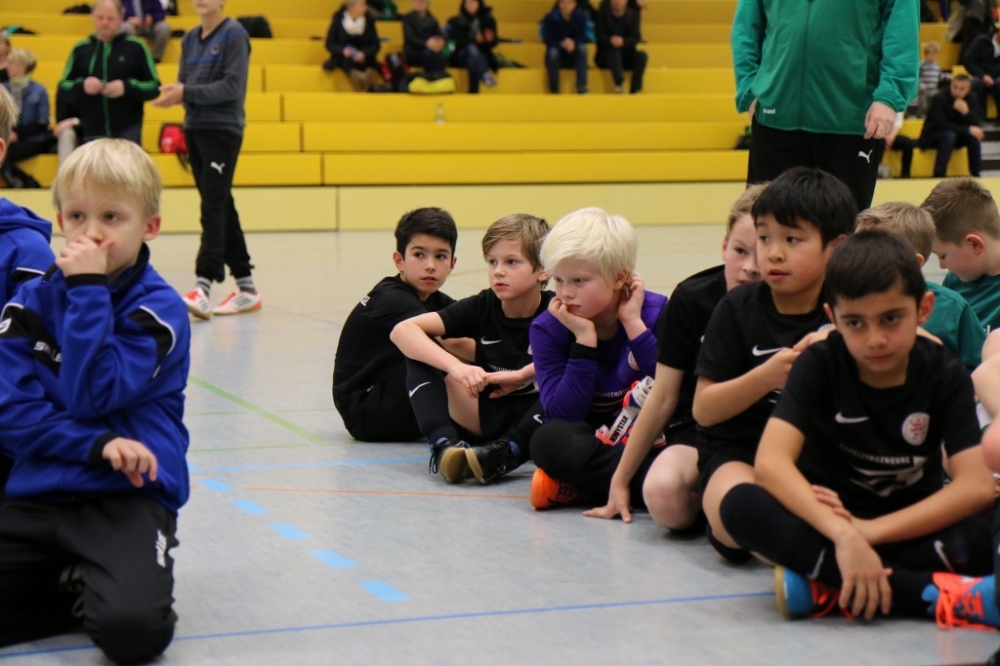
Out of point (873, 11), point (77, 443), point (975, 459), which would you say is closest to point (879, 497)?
point (975, 459)

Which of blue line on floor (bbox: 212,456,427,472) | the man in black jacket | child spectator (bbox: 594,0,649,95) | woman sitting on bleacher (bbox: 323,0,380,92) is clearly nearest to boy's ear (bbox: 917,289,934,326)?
blue line on floor (bbox: 212,456,427,472)

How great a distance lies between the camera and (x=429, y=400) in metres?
3.94

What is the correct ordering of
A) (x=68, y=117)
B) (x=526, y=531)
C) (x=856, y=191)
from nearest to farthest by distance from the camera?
(x=526, y=531)
(x=856, y=191)
(x=68, y=117)

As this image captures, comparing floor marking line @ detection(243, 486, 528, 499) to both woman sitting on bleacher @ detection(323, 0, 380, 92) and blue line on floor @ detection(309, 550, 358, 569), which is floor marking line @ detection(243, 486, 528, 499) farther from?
woman sitting on bleacher @ detection(323, 0, 380, 92)

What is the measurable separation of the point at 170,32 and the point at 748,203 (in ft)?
38.2

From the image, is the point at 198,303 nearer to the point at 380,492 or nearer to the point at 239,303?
the point at 239,303

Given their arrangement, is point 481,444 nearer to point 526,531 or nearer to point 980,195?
point 526,531

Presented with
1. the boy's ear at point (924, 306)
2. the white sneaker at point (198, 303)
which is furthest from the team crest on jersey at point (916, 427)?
the white sneaker at point (198, 303)

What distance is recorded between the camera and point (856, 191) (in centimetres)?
444

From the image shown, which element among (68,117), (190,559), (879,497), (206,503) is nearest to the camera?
(879,497)

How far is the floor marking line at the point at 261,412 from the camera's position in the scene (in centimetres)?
434

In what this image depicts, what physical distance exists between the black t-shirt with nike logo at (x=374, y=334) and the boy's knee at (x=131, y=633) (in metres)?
1.98

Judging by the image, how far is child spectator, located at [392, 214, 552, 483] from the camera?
12.4 feet

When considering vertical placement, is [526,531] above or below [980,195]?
below
